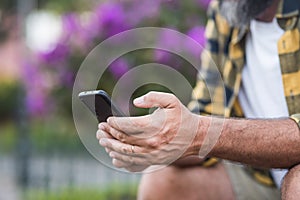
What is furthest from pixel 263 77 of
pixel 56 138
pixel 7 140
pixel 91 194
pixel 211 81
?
pixel 7 140

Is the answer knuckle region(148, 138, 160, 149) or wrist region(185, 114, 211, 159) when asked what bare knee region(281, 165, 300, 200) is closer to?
wrist region(185, 114, 211, 159)

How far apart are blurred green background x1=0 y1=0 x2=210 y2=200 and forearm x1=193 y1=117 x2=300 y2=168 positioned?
4.58 feet

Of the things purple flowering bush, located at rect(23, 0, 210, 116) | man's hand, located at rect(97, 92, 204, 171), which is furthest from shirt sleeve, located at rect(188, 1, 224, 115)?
purple flowering bush, located at rect(23, 0, 210, 116)

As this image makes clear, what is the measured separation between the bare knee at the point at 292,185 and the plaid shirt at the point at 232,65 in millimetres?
297

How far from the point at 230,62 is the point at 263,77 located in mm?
171

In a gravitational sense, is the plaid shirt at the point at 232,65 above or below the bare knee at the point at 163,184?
above

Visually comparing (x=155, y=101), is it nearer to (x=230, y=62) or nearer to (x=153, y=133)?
(x=153, y=133)

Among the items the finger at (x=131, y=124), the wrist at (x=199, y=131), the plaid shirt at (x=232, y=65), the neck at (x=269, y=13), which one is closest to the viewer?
the finger at (x=131, y=124)

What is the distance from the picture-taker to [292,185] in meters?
1.96

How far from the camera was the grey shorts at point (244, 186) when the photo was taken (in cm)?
257

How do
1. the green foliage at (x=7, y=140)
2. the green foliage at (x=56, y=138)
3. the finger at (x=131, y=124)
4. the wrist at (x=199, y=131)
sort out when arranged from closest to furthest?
the finger at (x=131, y=124) → the wrist at (x=199, y=131) → the green foliage at (x=56, y=138) → the green foliage at (x=7, y=140)

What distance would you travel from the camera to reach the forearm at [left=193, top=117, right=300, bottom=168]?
201 centimetres

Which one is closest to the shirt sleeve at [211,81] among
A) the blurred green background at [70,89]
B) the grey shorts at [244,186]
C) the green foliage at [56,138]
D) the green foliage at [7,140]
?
the grey shorts at [244,186]

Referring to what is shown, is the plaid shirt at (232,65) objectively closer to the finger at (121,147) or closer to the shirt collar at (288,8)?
the shirt collar at (288,8)
